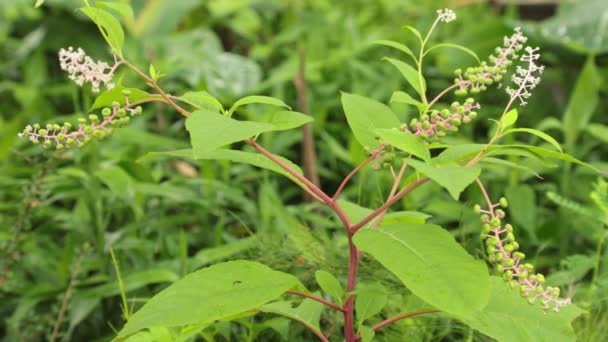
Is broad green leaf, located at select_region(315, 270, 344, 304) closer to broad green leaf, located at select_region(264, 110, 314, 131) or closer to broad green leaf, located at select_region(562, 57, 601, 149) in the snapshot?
broad green leaf, located at select_region(264, 110, 314, 131)

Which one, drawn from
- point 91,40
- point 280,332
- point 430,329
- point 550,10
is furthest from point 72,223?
point 550,10

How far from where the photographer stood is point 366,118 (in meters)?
0.91

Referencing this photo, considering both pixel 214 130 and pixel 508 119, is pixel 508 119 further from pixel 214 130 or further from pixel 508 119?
pixel 214 130

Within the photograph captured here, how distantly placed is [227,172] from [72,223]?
0.37 m

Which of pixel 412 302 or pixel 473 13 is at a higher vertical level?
pixel 412 302

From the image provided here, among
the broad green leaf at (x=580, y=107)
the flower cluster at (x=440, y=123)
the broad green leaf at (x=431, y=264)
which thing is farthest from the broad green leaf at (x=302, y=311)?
the broad green leaf at (x=580, y=107)

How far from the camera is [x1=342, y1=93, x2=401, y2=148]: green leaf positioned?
0.89 m

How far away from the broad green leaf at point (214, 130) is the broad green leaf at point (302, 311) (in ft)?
0.85

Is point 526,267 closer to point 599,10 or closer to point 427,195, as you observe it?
point 427,195

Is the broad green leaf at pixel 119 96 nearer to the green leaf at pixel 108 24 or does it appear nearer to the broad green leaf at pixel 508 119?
the green leaf at pixel 108 24

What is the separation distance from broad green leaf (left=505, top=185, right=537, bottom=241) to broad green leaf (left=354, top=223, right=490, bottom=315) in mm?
909

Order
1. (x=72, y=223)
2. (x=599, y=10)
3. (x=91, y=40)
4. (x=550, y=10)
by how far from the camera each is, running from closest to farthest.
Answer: (x=72, y=223), (x=599, y=10), (x=91, y=40), (x=550, y=10)

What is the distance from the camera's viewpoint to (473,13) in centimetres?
326

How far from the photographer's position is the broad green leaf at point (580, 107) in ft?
6.32
